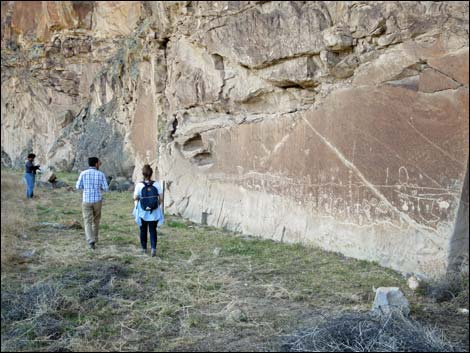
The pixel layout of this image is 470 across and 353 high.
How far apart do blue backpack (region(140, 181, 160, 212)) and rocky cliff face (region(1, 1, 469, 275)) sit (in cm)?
207

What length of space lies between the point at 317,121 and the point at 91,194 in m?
3.42

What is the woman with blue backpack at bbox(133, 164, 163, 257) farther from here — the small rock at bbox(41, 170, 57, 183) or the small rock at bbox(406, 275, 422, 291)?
the small rock at bbox(41, 170, 57, 183)

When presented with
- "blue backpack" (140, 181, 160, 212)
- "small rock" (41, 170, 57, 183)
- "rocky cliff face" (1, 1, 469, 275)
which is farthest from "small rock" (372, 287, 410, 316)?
"small rock" (41, 170, 57, 183)

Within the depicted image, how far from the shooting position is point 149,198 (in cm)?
632

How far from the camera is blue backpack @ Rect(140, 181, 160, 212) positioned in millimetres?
6301

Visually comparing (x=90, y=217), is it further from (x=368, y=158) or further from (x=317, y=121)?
(x=368, y=158)

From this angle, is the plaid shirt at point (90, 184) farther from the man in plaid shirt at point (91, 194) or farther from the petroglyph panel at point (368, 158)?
the petroglyph panel at point (368, 158)

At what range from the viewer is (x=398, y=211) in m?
5.63

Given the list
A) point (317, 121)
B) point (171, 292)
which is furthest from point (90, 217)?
point (317, 121)

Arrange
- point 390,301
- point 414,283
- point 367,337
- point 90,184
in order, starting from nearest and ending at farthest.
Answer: point 367,337 < point 390,301 < point 414,283 < point 90,184

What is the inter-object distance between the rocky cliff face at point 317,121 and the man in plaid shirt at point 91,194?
2.52m

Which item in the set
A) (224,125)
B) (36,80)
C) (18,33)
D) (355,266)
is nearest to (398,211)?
(355,266)

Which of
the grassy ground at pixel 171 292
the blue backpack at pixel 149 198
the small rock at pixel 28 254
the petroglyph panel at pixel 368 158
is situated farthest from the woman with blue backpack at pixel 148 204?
the petroglyph panel at pixel 368 158

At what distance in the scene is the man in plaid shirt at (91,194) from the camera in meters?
6.70
